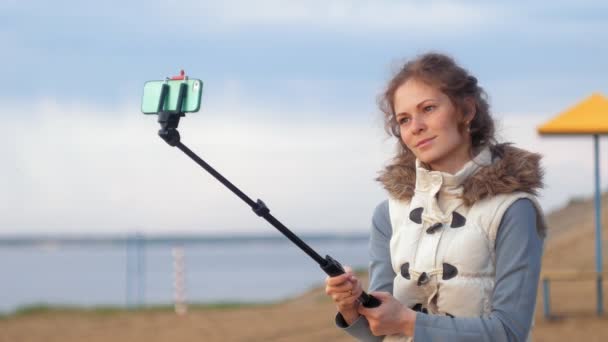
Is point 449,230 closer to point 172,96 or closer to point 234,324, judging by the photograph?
point 172,96

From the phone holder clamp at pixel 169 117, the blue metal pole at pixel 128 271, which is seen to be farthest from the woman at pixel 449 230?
the blue metal pole at pixel 128 271

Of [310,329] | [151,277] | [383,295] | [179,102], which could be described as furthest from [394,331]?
[151,277]

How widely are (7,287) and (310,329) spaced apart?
24.2ft

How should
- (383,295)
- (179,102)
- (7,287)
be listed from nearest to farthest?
1. (179,102)
2. (383,295)
3. (7,287)

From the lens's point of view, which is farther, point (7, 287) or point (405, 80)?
point (7, 287)

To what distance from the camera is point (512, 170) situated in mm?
2736

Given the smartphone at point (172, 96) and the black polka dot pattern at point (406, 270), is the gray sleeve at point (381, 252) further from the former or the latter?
the smartphone at point (172, 96)

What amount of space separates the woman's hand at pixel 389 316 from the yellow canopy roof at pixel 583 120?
364 inches

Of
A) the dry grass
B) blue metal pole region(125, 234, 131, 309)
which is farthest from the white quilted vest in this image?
blue metal pole region(125, 234, 131, 309)

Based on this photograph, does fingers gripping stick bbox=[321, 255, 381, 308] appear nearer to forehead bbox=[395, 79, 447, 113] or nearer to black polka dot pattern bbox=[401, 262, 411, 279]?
black polka dot pattern bbox=[401, 262, 411, 279]

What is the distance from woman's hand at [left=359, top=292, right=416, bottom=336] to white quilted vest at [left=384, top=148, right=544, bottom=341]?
63mm

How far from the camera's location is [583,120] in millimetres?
11695

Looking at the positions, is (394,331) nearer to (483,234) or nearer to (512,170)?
(483,234)

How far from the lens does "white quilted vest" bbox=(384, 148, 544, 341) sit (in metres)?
2.66
